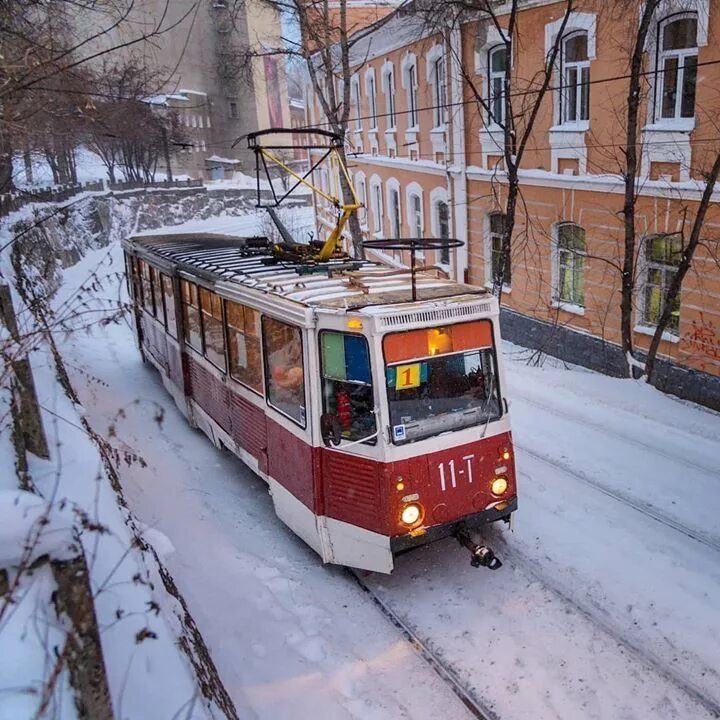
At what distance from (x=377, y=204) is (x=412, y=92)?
482cm

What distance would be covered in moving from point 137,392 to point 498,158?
895 cm

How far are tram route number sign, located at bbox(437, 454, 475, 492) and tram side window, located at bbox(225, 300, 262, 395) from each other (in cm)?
219

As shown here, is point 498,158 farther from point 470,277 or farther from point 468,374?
point 468,374

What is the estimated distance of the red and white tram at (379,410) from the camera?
589cm

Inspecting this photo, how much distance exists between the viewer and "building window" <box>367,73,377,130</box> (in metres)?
21.9

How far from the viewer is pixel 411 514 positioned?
6.05m

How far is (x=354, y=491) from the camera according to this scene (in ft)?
20.1

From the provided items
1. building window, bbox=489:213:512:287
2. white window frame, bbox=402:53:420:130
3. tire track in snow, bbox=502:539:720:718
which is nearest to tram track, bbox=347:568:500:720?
tire track in snow, bbox=502:539:720:718

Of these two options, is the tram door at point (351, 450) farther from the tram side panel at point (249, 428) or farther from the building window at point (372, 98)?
the building window at point (372, 98)

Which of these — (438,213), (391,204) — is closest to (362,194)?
(391,204)

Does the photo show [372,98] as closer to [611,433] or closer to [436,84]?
[436,84]

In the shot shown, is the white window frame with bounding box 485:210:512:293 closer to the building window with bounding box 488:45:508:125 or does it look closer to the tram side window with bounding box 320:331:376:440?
the building window with bounding box 488:45:508:125

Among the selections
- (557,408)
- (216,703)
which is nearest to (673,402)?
(557,408)

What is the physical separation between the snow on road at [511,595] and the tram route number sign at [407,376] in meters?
2.00
